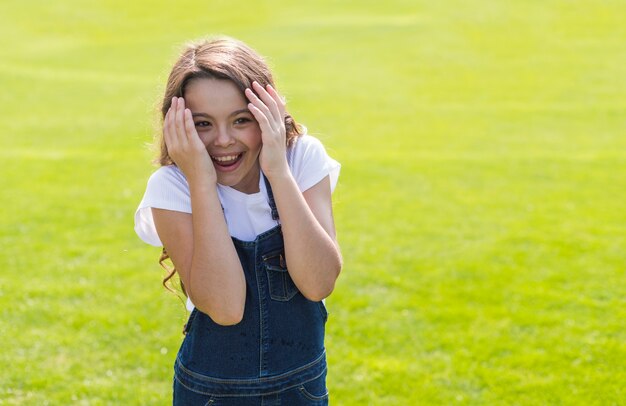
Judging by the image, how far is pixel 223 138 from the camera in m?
2.86

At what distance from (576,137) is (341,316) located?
313 inches

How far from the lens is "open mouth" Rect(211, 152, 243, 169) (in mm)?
2908

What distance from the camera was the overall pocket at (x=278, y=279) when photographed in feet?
9.31

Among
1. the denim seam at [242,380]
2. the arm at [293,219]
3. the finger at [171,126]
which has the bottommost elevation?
the denim seam at [242,380]

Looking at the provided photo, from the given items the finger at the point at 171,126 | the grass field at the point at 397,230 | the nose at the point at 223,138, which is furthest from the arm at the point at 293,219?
the grass field at the point at 397,230

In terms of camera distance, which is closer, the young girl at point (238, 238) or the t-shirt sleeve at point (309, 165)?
the young girl at point (238, 238)

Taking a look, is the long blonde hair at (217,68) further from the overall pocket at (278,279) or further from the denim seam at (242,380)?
the denim seam at (242,380)

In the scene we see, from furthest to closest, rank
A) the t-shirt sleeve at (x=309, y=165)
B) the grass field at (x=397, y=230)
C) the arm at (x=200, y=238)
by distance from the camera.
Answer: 1. the grass field at (x=397, y=230)
2. the t-shirt sleeve at (x=309, y=165)
3. the arm at (x=200, y=238)

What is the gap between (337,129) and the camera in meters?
13.9

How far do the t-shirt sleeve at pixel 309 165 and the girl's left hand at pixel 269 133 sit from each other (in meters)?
0.16

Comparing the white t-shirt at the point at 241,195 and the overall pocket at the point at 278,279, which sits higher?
the white t-shirt at the point at 241,195

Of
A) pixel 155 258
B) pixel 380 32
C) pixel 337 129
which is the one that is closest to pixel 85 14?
pixel 380 32

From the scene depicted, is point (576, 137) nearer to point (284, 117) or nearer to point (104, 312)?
point (104, 312)

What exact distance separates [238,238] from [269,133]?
1.27ft
